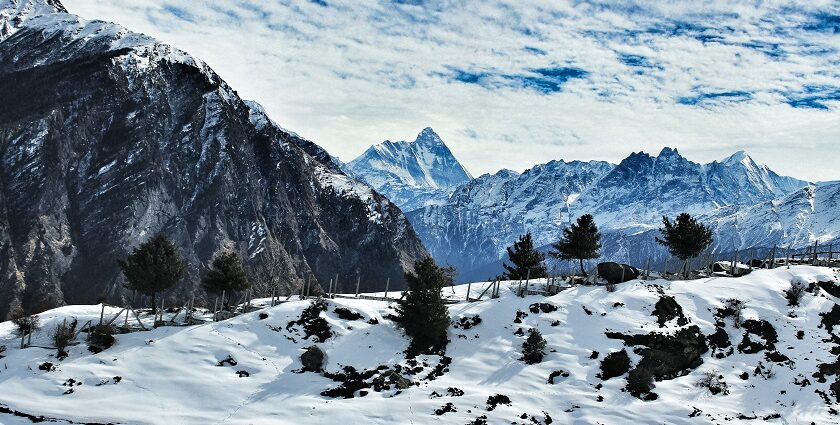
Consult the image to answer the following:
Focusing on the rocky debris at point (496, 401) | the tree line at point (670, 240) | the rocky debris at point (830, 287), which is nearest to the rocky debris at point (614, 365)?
the rocky debris at point (496, 401)

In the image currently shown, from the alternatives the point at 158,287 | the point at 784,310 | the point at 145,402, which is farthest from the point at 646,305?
the point at 158,287

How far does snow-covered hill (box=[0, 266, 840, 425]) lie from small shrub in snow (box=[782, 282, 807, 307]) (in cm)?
63

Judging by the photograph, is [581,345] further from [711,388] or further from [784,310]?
[784,310]

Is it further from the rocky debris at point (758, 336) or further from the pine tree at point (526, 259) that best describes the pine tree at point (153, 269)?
the rocky debris at point (758, 336)

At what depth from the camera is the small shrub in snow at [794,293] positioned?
199ft

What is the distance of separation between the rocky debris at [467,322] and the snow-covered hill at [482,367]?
16 cm

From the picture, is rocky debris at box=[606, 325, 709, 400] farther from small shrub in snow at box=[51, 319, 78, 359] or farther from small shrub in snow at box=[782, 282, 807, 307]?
small shrub in snow at box=[51, 319, 78, 359]

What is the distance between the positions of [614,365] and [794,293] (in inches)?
956

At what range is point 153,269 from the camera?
212ft

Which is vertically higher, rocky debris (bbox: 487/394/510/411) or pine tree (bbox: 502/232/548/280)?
pine tree (bbox: 502/232/548/280)

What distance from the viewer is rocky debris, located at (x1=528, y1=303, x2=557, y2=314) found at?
5975 cm

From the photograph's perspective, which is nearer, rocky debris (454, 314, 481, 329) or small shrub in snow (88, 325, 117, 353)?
small shrub in snow (88, 325, 117, 353)

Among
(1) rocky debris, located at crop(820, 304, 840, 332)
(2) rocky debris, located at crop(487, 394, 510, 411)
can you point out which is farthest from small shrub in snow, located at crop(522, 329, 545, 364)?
(1) rocky debris, located at crop(820, 304, 840, 332)

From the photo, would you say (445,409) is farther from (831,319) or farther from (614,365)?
(831,319)
